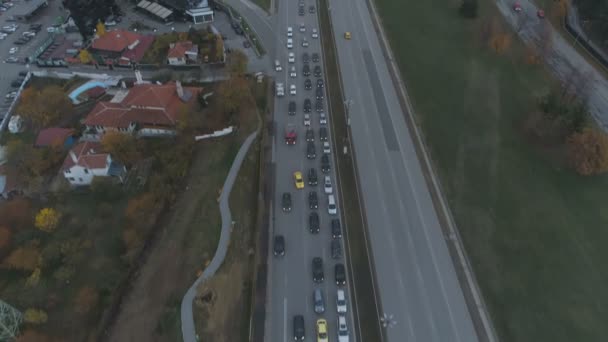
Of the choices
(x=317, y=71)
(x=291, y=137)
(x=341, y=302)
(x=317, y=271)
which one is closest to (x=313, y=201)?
(x=317, y=271)

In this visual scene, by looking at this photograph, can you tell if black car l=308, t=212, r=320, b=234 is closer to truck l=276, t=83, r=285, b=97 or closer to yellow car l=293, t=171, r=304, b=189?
yellow car l=293, t=171, r=304, b=189

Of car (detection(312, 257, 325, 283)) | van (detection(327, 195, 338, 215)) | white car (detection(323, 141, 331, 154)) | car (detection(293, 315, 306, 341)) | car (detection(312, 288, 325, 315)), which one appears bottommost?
white car (detection(323, 141, 331, 154))

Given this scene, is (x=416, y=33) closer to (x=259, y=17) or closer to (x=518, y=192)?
(x=259, y=17)

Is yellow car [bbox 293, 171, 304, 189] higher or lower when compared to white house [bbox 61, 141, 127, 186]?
higher

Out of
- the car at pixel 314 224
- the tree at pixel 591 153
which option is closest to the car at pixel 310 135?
the car at pixel 314 224

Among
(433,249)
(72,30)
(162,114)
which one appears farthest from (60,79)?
(433,249)

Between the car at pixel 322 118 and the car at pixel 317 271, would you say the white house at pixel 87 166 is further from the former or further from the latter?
the car at pixel 317 271

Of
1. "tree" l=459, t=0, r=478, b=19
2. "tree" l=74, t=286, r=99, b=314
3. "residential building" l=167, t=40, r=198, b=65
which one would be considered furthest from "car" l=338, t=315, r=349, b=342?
"tree" l=459, t=0, r=478, b=19
